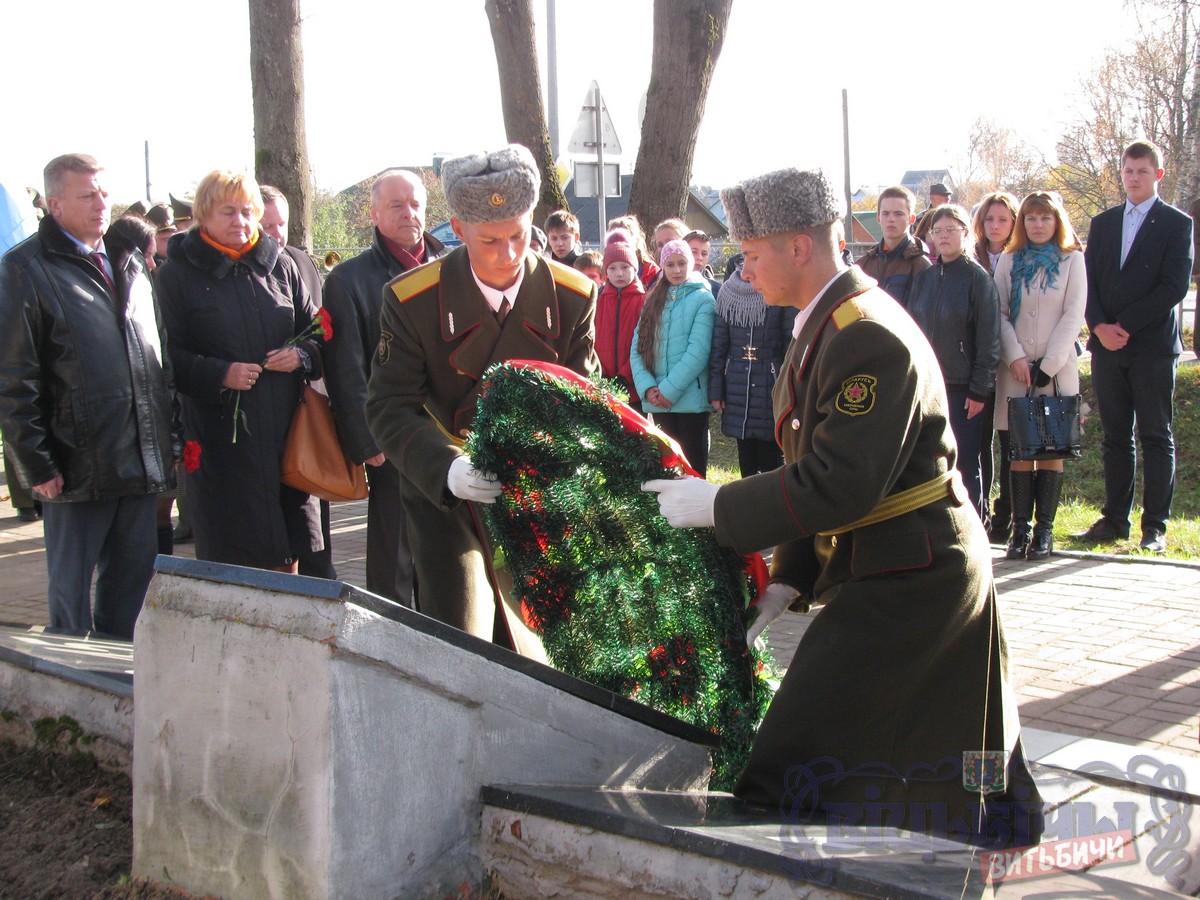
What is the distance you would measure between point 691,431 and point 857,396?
5.53 metres

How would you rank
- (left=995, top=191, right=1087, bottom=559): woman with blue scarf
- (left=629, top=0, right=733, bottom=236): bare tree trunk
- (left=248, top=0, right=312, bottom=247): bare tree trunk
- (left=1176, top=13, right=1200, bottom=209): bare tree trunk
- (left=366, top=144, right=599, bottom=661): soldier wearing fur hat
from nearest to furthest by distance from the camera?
(left=366, top=144, right=599, bottom=661): soldier wearing fur hat < (left=995, top=191, right=1087, bottom=559): woman with blue scarf < (left=248, top=0, right=312, bottom=247): bare tree trunk < (left=629, top=0, right=733, bottom=236): bare tree trunk < (left=1176, top=13, right=1200, bottom=209): bare tree trunk

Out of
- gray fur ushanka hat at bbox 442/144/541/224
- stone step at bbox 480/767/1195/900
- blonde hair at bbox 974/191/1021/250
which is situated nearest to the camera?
stone step at bbox 480/767/1195/900

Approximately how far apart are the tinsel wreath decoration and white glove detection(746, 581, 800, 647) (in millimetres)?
29

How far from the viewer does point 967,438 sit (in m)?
7.49

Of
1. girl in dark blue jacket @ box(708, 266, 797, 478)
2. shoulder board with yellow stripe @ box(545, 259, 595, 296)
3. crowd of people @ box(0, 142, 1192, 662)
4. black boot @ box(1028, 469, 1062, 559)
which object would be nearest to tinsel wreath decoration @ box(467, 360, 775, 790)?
crowd of people @ box(0, 142, 1192, 662)

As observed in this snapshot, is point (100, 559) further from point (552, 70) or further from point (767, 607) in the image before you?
point (552, 70)

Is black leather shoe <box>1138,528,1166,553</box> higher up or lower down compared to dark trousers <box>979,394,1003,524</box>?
lower down

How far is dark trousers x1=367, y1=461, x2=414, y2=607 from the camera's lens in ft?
19.1

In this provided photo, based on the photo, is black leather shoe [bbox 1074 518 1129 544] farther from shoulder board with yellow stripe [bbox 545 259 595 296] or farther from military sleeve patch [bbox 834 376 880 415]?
military sleeve patch [bbox 834 376 880 415]

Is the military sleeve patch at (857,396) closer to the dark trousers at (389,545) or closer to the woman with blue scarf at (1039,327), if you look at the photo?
the dark trousers at (389,545)

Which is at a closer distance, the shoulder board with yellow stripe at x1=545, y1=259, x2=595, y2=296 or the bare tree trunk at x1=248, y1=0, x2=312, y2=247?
the shoulder board with yellow stripe at x1=545, y1=259, x2=595, y2=296

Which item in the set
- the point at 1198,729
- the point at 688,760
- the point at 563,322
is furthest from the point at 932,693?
the point at 1198,729

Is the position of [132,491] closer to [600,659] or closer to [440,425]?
[440,425]

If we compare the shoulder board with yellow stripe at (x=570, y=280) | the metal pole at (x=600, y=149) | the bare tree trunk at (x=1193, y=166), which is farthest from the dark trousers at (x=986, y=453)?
the bare tree trunk at (x=1193, y=166)
